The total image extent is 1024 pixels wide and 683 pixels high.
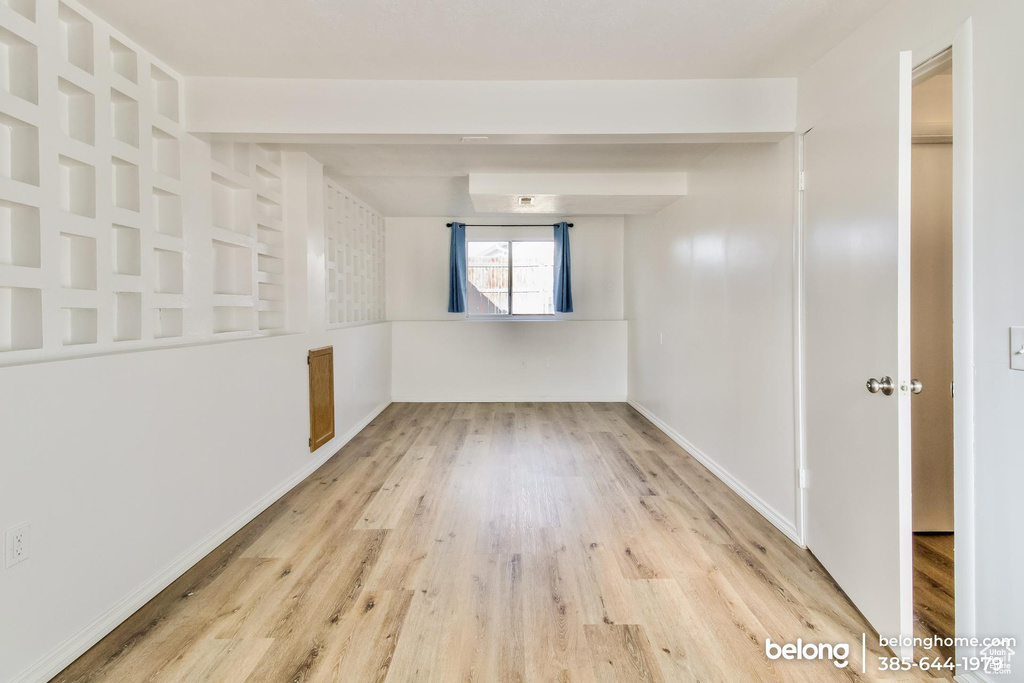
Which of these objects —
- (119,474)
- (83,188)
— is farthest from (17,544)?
(83,188)

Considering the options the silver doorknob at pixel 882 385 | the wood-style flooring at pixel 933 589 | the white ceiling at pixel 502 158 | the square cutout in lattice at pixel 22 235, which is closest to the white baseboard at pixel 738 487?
the wood-style flooring at pixel 933 589

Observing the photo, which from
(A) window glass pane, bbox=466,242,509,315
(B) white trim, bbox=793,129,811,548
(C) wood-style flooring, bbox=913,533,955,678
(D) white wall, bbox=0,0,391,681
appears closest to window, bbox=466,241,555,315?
(A) window glass pane, bbox=466,242,509,315

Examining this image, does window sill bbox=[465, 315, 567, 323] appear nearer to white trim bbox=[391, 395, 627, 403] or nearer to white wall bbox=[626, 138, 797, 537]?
white trim bbox=[391, 395, 627, 403]

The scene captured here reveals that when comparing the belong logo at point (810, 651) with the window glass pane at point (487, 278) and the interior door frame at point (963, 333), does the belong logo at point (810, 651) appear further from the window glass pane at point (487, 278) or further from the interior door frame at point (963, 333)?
the window glass pane at point (487, 278)

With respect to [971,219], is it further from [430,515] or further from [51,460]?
[51,460]

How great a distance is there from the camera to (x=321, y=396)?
3811 mm

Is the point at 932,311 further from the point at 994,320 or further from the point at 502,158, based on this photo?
the point at 502,158

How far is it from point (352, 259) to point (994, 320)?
4722 millimetres

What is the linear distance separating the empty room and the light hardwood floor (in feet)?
0.05

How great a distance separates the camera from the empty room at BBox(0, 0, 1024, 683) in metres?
1.56

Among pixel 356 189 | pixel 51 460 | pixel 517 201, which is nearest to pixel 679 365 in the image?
pixel 517 201

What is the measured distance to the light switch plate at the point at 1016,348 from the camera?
1381 mm

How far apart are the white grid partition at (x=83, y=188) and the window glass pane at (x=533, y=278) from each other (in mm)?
4493

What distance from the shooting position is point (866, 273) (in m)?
1.80
